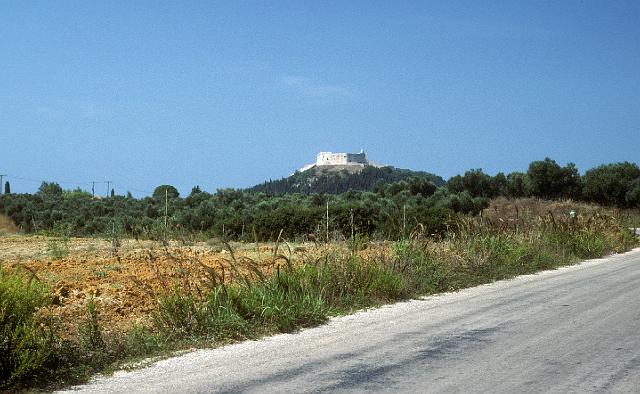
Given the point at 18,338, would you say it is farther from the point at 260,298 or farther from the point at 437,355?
the point at 437,355

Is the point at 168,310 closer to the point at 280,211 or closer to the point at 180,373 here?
the point at 180,373

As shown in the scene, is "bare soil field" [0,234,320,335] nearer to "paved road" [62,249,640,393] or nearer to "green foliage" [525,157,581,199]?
"paved road" [62,249,640,393]

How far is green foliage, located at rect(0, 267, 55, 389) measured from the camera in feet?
21.0

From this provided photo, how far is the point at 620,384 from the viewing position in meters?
6.52

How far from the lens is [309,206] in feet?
122

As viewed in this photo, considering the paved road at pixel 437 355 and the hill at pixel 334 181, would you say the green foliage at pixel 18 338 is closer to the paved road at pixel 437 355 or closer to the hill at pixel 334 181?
the paved road at pixel 437 355

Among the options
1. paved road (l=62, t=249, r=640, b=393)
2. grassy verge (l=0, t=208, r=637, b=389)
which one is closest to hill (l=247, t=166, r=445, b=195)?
grassy verge (l=0, t=208, r=637, b=389)

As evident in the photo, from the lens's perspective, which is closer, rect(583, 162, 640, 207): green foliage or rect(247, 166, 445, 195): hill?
rect(583, 162, 640, 207): green foliage

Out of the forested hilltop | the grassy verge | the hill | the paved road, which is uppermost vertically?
the hill

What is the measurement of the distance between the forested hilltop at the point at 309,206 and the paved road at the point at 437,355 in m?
2.89

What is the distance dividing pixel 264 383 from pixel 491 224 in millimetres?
13320

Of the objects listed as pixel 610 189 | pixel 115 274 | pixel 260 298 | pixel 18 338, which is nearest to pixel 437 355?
pixel 260 298

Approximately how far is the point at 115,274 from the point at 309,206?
24818mm

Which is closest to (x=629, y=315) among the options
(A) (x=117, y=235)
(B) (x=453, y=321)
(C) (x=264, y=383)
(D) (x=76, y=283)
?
(B) (x=453, y=321)
